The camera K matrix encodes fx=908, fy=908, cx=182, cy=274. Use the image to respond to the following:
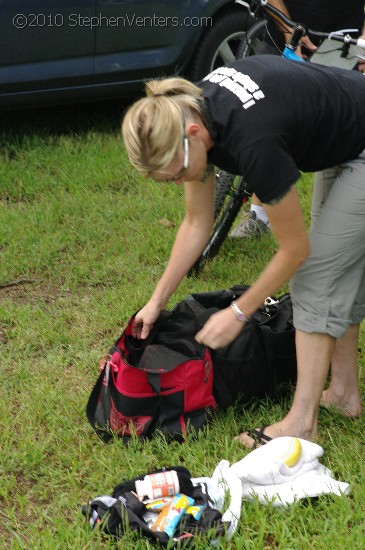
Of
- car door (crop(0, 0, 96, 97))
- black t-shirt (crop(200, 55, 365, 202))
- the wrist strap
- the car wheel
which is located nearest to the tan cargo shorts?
black t-shirt (crop(200, 55, 365, 202))

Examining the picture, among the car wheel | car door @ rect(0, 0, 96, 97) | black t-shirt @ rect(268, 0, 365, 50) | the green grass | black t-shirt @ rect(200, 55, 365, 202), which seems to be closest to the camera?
black t-shirt @ rect(200, 55, 365, 202)

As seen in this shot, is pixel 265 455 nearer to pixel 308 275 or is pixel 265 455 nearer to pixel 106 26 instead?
pixel 308 275

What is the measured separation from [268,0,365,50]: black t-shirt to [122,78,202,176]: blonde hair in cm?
158

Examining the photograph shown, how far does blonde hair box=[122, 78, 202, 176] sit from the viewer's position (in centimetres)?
273

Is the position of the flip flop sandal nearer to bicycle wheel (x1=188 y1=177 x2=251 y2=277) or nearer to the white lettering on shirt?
the white lettering on shirt

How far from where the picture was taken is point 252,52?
4906mm

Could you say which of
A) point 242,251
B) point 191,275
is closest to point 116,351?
point 191,275

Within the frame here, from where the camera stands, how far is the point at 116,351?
132 inches

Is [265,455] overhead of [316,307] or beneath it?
beneath

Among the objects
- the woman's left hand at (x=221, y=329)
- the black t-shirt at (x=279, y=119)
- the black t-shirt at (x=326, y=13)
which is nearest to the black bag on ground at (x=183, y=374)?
the woman's left hand at (x=221, y=329)

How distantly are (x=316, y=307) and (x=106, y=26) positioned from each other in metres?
3.44

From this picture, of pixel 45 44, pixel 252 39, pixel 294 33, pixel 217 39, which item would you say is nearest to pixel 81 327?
pixel 294 33

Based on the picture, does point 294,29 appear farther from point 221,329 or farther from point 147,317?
point 221,329

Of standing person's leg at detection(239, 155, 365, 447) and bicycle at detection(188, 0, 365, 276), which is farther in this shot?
bicycle at detection(188, 0, 365, 276)
